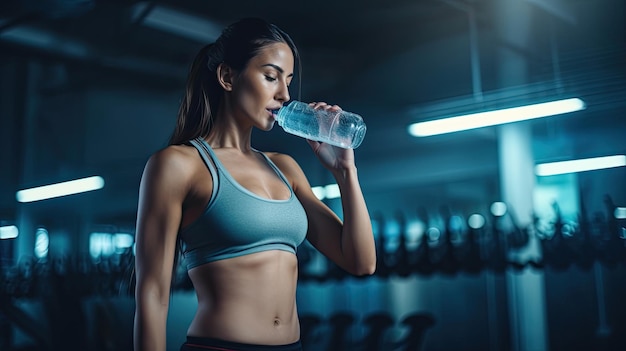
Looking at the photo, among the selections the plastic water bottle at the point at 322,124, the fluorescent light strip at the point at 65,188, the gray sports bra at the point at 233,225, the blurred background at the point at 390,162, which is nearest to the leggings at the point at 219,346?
the gray sports bra at the point at 233,225

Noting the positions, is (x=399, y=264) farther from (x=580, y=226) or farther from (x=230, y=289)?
(x=230, y=289)

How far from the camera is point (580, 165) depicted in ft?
6.43

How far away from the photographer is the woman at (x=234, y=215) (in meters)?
0.94

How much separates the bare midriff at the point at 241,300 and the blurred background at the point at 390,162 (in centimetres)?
114

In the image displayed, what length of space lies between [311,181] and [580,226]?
3.06 ft

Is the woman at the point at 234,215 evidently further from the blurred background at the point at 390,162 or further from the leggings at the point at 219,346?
the blurred background at the point at 390,162

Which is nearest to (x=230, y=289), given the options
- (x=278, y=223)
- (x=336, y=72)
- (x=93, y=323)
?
(x=278, y=223)

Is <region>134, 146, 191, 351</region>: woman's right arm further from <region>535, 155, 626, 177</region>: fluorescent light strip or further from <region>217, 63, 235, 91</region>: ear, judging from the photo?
<region>535, 155, 626, 177</region>: fluorescent light strip

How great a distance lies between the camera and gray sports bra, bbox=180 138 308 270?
0.95 meters

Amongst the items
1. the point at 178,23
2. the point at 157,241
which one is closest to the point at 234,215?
the point at 157,241

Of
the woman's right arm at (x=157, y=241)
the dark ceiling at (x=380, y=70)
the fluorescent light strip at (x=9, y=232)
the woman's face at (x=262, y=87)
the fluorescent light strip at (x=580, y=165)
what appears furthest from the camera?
the fluorescent light strip at (x=9, y=232)

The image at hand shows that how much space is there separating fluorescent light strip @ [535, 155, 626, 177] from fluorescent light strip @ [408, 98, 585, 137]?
16 centimetres

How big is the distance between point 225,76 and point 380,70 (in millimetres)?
1363

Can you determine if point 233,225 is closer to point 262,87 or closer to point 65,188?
point 262,87
